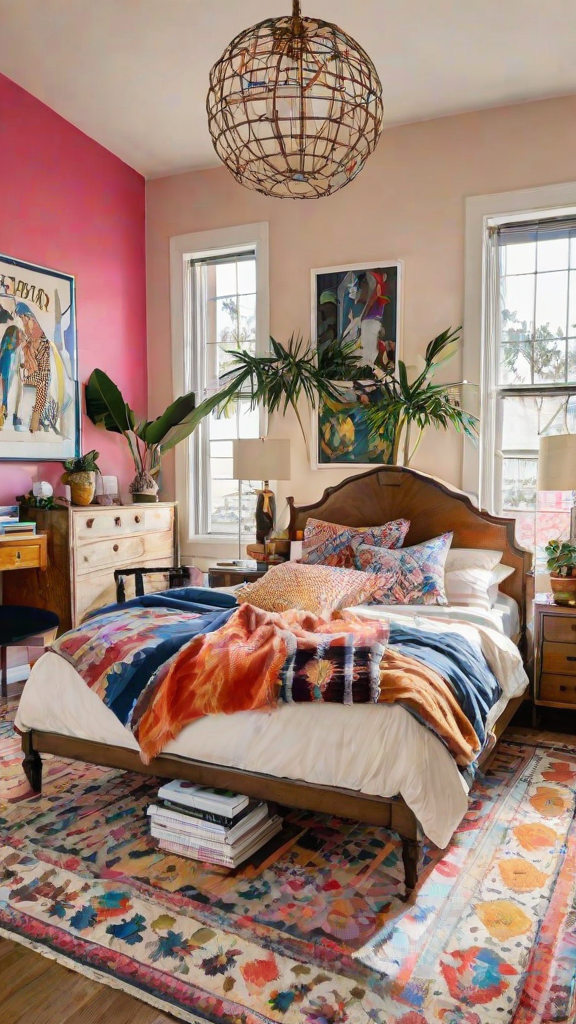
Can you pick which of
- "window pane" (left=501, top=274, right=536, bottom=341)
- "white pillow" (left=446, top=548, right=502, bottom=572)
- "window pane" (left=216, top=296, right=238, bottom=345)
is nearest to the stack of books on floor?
"white pillow" (left=446, top=548, right=502, bottom=572)

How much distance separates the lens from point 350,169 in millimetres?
2523

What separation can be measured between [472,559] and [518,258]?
A: 1.82m

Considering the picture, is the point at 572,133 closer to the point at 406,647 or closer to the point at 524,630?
the point at 524,630

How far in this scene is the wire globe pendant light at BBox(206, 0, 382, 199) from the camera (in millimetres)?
2229

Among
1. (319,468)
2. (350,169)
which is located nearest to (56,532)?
(319,468)

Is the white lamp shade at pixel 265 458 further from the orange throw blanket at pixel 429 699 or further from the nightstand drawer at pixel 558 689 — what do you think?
the orange throw blanket at pixel 429 699

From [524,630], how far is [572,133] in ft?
9.02

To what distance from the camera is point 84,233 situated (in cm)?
500

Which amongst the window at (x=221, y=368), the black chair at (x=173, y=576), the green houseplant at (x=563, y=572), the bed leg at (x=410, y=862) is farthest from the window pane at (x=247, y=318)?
the bed leg at (x=410, y=862)

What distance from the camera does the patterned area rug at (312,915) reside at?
182 cm

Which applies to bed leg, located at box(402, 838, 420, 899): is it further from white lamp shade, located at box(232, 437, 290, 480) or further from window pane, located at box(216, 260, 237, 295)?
window pane, located at box(216, 260, 237, 295)

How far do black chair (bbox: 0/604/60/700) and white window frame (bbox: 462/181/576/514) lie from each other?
2504 mm

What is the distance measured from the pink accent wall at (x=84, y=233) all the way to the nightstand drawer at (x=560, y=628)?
304 cm

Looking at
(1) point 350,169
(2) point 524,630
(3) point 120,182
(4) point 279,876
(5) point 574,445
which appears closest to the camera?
(4) point 279,876
